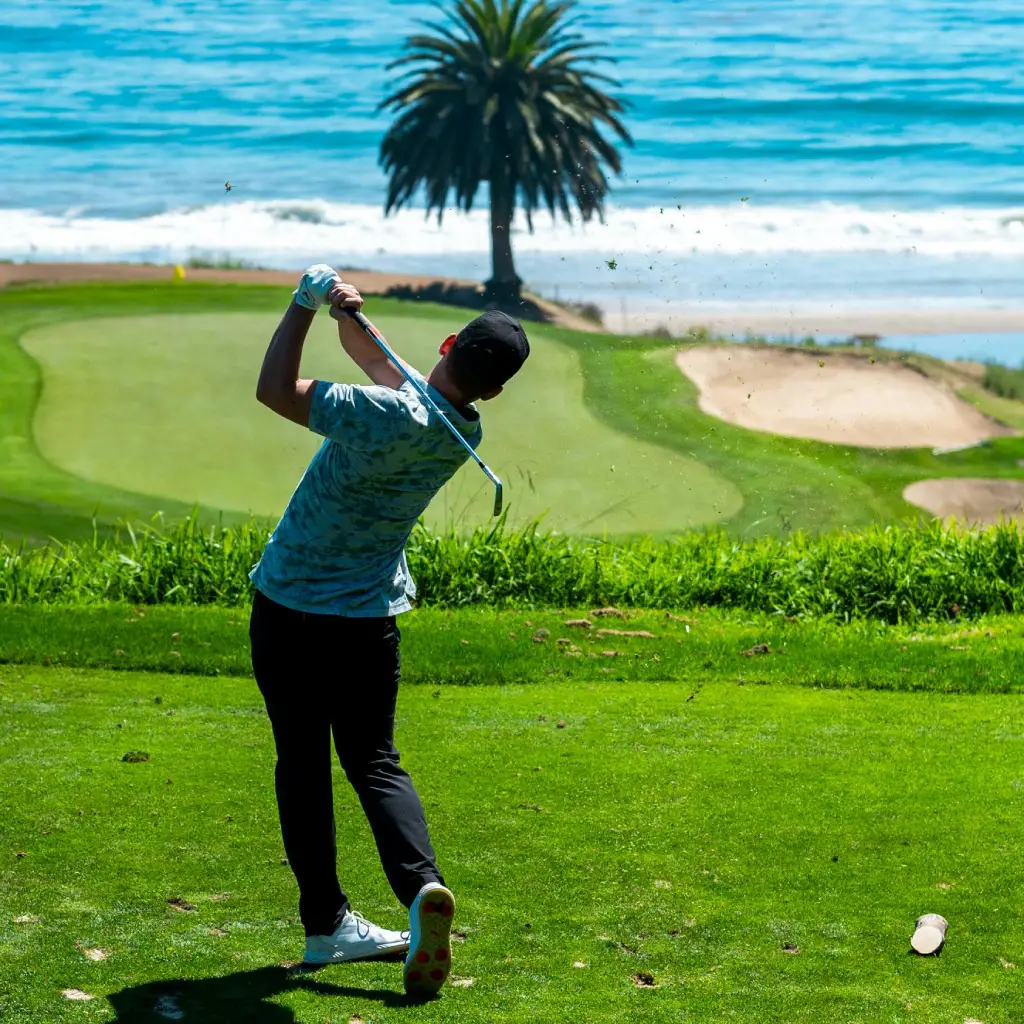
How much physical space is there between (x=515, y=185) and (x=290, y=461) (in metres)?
10.7

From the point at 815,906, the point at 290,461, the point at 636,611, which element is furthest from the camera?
the point at 290,461

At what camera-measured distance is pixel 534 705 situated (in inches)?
235

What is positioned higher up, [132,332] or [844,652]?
[132,332]

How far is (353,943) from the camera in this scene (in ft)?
11.6

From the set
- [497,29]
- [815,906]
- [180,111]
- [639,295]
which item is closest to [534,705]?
[815,906]

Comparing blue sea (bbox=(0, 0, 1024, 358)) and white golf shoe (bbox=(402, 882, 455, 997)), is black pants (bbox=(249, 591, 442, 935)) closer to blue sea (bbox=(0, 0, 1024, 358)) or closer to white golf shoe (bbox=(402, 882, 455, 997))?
white golf shoe (bbox=(402, 882, 455, 997))

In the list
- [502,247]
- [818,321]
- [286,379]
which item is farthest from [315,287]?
[818,321]

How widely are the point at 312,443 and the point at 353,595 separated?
10733mm

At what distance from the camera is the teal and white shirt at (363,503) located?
3324mm

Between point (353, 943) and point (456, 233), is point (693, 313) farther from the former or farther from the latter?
point (353, 943)

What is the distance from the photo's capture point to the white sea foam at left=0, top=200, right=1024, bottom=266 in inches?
1164

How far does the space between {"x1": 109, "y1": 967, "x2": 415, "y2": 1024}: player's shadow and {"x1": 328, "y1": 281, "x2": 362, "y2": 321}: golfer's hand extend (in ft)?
4.85

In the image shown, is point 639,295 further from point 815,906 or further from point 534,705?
point 815,906

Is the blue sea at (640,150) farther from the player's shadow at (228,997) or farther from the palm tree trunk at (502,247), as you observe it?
the player's shadow at (228,997)
